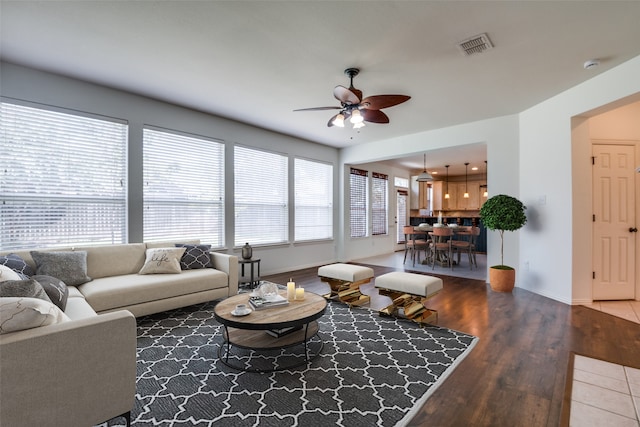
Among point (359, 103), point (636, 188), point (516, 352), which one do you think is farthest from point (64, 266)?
point (636, 188)

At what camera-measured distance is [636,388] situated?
6.66ft

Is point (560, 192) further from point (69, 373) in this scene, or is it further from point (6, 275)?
point (6, 275)

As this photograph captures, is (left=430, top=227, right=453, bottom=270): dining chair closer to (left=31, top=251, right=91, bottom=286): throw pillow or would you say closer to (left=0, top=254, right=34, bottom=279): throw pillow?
(left=31, top=251, right=91, bottom=286): throw pillow

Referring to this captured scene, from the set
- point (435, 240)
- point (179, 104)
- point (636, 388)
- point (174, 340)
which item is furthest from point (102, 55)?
point (435, 240)

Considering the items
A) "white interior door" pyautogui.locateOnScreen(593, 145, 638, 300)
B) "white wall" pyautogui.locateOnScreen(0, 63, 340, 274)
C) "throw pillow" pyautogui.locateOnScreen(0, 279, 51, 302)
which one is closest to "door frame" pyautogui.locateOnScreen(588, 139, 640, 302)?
"white interior door" pyautogui.locateOnScreen(593, 145, 638, 300)

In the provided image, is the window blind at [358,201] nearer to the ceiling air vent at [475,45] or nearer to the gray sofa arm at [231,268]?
the gray sofa arm at [231,268]

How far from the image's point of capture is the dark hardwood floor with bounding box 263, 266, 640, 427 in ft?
5.82

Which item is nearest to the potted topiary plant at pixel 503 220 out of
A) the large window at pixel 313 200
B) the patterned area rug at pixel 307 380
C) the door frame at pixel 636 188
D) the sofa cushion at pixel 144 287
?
the door frame at pixel 636 188

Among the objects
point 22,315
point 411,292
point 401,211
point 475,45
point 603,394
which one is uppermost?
point 475,45

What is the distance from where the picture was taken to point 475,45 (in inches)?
111

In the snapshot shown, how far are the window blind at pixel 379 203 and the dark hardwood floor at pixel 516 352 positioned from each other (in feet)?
14.1

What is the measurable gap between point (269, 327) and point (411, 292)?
1681 millimetres

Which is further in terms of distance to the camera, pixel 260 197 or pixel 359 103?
pixel 260 197

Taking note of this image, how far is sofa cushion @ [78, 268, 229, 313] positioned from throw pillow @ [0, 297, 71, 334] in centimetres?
154
